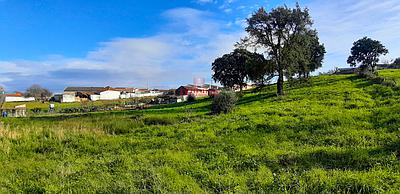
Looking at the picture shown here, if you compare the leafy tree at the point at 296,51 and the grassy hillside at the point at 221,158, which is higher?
the leafy tree at the point at 296,51

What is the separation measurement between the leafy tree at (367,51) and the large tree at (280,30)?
1093 inches

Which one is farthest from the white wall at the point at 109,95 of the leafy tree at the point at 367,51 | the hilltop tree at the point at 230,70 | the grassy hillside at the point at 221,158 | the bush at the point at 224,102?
the grassy hillside at the point at 221,158

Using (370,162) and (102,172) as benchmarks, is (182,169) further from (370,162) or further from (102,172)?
(370,162)

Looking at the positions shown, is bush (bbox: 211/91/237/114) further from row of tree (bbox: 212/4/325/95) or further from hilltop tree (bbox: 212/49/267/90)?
hilltop tree (bbox: 212/49/267/90)

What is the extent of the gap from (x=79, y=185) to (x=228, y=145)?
234 inches

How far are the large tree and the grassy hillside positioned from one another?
2243 cm

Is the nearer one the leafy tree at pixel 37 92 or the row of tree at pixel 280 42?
the row of tree at pixel 280 42

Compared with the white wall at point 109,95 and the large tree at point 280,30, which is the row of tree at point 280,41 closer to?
the large tree at point 280,30

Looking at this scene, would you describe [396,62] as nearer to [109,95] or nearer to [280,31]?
[280,31]

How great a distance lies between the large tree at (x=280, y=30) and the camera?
39.5 meters

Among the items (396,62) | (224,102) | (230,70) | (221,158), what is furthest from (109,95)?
(221,158)

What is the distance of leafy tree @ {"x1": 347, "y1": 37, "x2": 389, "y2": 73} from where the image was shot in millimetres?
62281

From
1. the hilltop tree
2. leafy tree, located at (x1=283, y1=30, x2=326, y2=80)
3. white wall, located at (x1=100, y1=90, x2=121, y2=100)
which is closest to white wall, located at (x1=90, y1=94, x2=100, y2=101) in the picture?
white wall, located at (x1=100, y1=90, x2=121, y2=100)

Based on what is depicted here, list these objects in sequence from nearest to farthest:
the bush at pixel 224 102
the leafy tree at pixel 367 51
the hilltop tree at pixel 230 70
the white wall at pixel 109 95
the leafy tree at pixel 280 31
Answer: the bush at pixel 224 102 < the leafy tree at pixel 280 31 < the leafy tree at pixel 367 51 < the hilltop tree at pixel 230 70 < the white wall at pixel 109 95
